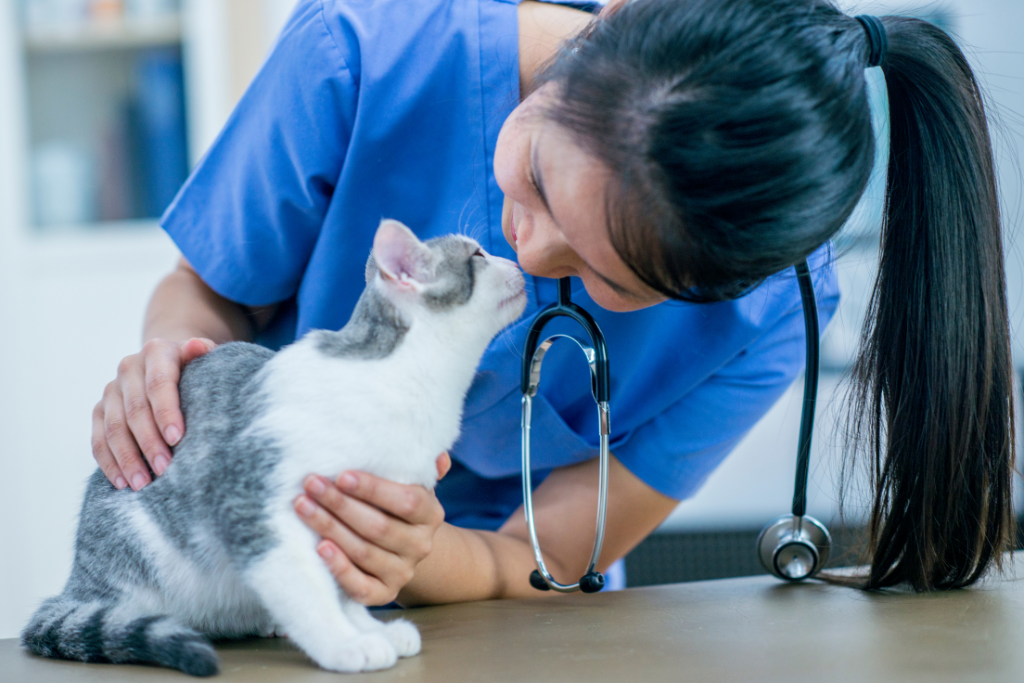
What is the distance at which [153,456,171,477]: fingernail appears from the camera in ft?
2.17

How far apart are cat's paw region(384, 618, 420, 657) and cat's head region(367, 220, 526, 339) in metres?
0.26

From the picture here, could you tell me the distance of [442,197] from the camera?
3.00 feet

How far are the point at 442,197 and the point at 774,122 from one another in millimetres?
449

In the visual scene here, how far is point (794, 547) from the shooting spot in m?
0.84

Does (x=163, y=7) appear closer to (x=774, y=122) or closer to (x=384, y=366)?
(x=384, y=366)

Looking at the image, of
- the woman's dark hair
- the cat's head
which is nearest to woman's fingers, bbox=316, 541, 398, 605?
the cat's head

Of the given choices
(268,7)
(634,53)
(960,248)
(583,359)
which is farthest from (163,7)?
(960,248)

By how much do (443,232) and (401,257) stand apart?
0.73ft

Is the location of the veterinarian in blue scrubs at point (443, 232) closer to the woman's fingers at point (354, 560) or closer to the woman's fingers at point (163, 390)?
the woman's fingers at point (163, 390)

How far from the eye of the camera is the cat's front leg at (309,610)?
23.0 inches

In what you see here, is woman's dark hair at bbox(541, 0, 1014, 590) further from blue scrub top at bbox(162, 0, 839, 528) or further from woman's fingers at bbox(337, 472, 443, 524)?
woman's fingers at bbox(337, 472, 443, 524)

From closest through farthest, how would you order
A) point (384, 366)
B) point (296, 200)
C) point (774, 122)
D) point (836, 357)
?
point (774, 122)
point (384, 366)
point (296, 200)
point (836, 357)

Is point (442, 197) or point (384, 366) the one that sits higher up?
point (442, 197)

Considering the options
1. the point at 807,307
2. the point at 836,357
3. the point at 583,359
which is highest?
the point at 807,307
